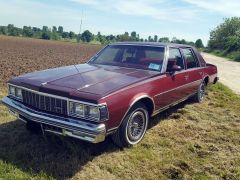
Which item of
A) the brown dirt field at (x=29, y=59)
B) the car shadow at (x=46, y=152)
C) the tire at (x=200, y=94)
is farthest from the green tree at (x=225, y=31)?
the car shadow at (x=46, y=152)

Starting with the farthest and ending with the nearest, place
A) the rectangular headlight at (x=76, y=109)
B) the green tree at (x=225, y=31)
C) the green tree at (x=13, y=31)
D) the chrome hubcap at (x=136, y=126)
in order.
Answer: the green tree at (x=13, y=31), the green tree at (x=225, y=31), the chrome hubcap at (x=136, y=126), the rectangular headlight at (x=76, y=109)

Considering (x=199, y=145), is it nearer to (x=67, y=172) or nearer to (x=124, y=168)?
(x=124, y=168)

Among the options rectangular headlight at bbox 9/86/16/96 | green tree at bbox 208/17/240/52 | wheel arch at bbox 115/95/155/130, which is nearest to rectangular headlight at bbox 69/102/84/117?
wheel arch at bbox 115/95/155/130

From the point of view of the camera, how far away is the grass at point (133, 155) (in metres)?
3.90

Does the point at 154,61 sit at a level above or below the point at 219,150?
above

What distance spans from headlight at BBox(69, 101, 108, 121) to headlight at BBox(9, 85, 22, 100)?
108cm

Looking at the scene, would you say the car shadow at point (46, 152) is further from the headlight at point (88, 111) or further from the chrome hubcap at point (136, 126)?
the headlight at point (88, 111)

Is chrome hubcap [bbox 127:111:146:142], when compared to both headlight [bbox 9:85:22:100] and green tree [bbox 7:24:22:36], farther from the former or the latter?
green tree [bbox 7:24:22:36]

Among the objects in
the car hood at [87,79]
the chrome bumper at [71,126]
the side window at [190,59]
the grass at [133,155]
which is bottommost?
the grass at [133,155]

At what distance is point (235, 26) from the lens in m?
72.3

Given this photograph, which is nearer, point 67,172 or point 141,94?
point 67,172

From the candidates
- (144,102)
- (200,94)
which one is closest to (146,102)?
(144,102)

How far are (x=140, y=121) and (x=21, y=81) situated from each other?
6.25 feet

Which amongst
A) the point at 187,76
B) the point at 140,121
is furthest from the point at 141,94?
the point at 187,76
